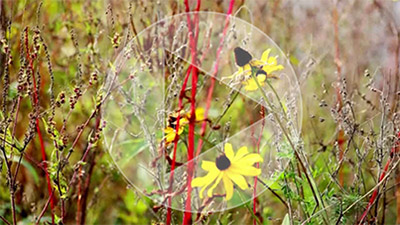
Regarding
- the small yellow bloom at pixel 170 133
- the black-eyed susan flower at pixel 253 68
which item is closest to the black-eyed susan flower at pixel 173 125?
the small yellow bloom at pixel 170 133

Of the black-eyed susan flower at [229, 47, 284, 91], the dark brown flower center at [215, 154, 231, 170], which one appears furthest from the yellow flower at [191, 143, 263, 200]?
the black-eyed susan flower at [229, 47, 284, 91]

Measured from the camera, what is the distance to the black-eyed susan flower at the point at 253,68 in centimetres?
82

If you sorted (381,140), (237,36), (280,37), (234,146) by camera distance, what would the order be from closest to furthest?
1. (381,140)
2. (234,146)
3. (237,36)
4. (280,37)

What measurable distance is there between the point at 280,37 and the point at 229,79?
21.6 inches

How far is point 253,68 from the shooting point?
0.81 meters

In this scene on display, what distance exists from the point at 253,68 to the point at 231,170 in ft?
0.49

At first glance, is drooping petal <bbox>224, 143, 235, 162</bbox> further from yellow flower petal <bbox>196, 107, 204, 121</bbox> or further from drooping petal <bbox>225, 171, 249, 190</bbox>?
yellow flower petal <bbox>196, 107, 204, 121</bbox>

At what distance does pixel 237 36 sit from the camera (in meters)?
1.00

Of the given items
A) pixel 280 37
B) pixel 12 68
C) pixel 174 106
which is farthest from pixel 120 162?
pixel 280 37

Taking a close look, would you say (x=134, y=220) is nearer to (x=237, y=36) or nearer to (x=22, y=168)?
(x=22, y=168)

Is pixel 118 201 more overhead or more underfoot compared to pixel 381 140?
more underfoot

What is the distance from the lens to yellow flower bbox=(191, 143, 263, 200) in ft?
2.65
